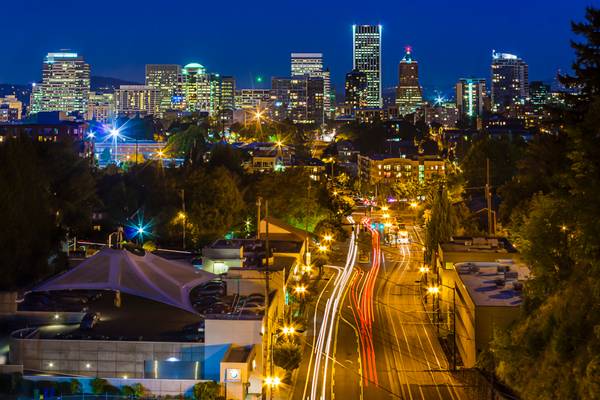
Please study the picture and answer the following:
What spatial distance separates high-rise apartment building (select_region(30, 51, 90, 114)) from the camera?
18525 cm

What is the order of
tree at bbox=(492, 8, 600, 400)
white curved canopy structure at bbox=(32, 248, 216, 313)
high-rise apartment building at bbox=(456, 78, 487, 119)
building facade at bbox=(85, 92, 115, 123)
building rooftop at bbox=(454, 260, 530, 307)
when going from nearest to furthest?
tree at bbox=(492, 8, 600, 400) < white curved canopy structure at bbox=(32, 248, 216, 313) < building rooftop at bbox=(454, 260, 530, 307) < high-rise apartment building at bbox=(456, 78, 487, 119) < building facade at bbox=(85, 92, 115, 123)

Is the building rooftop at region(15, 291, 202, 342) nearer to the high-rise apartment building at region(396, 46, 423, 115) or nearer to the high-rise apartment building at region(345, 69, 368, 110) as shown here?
the high-rise apartment building at region(345, 69, 368, 110)

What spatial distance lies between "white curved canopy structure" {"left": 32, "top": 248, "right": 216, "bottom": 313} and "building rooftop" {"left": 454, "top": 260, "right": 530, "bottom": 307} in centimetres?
644

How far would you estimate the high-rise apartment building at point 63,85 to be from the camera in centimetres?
18525

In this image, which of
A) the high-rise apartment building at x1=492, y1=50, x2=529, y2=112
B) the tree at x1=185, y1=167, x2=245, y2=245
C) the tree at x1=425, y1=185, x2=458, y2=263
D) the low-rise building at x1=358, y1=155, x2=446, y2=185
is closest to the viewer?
the tree at x1=425, y1=185, x2=458, y2=263

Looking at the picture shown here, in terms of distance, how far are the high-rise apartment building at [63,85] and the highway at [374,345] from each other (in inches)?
6531

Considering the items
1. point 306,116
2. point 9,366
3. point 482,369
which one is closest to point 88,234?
point 9,366

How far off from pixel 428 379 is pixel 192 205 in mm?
17686

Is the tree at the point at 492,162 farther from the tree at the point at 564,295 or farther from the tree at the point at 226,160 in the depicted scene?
the tree at the point at 564,295

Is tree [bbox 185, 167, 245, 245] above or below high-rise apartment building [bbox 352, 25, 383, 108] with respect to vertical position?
below

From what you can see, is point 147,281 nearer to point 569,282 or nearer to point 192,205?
point 569,282

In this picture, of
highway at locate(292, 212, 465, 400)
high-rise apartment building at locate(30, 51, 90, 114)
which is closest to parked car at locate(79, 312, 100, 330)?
highway at locate(292, 212, 465, 400)

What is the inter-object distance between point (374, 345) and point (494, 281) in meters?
3.30

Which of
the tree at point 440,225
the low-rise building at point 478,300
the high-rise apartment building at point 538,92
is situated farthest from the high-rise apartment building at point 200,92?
the low-rise building at point 478,300
